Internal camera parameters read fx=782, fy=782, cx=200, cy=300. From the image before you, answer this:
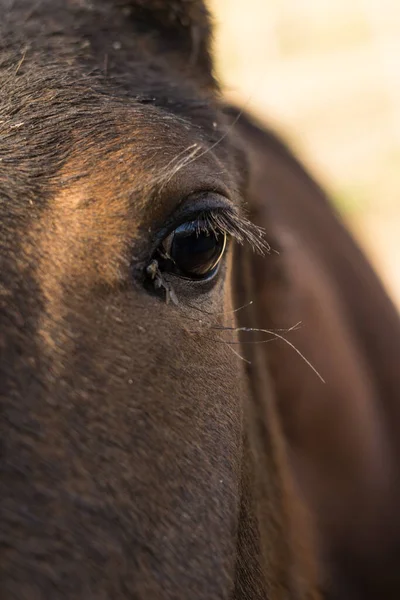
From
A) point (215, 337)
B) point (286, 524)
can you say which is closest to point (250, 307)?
point (286, 524)

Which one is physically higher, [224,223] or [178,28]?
[178,28]

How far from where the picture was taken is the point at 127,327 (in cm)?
160

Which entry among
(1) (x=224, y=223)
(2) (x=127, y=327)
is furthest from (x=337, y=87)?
(2) (x=127, y=327)

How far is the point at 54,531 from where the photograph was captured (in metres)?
1.30

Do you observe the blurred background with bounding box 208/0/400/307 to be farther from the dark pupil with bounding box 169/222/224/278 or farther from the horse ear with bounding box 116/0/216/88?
the dark pupil with bounding box 169/222/224/278

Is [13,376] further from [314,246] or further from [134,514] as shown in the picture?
[314,246]

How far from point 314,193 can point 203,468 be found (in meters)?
3.11

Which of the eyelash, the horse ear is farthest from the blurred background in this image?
the eyelash

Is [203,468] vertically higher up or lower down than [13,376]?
lower down

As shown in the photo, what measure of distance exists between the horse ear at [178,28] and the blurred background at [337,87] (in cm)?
466

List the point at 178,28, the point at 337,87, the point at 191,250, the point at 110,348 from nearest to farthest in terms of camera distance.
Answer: the point at 110,348, the point at 191,250, the point at 178,28, the point at 337,87

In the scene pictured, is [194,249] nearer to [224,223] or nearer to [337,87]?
[224,223]

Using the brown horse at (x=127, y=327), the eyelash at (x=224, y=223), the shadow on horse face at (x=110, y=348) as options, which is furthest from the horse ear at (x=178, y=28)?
the eyelash at (x=224, y=223)

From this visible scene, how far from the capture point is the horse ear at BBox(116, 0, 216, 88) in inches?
89.7
